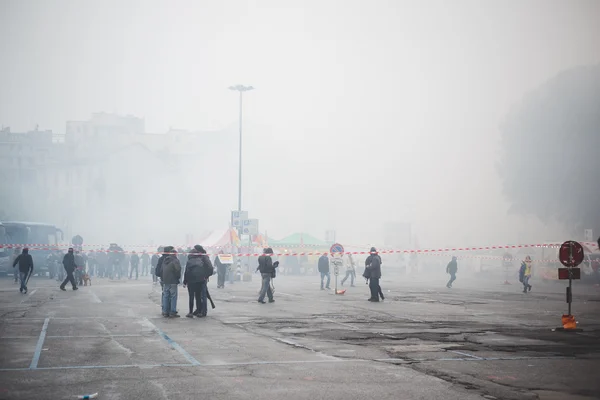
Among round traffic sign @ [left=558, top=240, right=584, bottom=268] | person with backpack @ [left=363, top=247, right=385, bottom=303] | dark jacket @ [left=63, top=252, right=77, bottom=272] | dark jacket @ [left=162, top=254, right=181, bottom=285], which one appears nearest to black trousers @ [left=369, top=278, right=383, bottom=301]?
person with backpack @ [left=363, top=247, right=385, bottom=303]

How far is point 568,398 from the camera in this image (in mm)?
7781

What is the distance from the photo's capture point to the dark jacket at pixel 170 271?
1755 cm

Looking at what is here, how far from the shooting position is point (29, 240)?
46938 mm

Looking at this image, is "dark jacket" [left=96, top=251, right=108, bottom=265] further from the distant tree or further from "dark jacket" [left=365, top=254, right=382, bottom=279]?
the distant tree

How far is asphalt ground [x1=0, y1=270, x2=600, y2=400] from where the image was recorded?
820 centimetres

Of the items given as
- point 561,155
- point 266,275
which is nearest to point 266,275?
point 266,275

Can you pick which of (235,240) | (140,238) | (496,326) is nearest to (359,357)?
(496,326)

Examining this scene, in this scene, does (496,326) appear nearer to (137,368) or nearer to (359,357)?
(359,357)

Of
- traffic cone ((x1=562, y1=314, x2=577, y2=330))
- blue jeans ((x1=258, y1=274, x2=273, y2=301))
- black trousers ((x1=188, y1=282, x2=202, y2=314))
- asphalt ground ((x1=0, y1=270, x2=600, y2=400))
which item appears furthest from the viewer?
blue jeans ((x1=258, y1=274, x2=273, y2=301))

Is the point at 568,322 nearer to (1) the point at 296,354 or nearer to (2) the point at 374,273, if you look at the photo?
(1) the point at 296,354

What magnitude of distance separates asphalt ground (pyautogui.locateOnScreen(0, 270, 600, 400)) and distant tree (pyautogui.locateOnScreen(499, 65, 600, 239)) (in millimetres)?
47262

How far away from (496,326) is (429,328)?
175 centimetres

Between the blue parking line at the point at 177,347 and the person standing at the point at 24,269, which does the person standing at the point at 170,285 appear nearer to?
the blue parking line at the point at 177,347

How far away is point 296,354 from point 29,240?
4030cm
